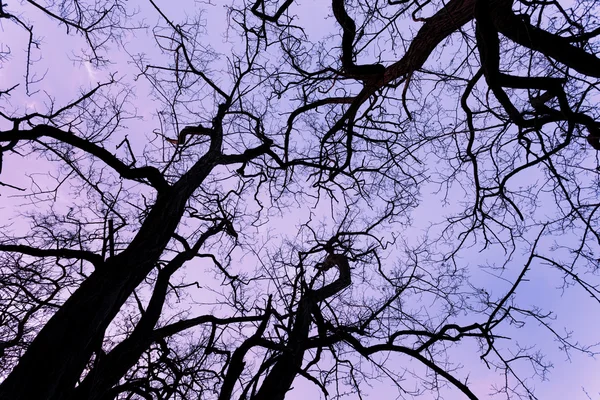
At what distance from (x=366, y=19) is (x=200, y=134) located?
332 centimetres

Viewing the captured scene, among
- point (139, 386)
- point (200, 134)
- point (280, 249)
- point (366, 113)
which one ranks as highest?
point (366, 113)

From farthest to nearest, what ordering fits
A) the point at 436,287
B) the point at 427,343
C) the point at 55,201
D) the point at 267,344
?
the point at 436,287 → the point at 55,201 → the point at 427,343 → the point at 267,344

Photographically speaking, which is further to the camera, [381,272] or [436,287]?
[381,272]

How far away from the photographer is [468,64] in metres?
4.17

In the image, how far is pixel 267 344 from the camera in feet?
12.4

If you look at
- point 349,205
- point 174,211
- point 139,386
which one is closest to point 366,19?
point 174,211

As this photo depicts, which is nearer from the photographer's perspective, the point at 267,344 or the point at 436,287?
the point at 267,344

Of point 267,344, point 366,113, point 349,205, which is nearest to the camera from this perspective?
point 267,344

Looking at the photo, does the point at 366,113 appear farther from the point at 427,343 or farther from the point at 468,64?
the point at 427,343

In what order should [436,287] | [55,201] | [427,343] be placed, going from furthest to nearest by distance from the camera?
[436,287] → [55,201] → [427,343]

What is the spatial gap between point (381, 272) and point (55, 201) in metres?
4.84

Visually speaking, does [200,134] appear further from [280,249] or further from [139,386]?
[139,386]

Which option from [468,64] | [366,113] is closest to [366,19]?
[468,64]

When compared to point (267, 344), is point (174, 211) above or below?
above
